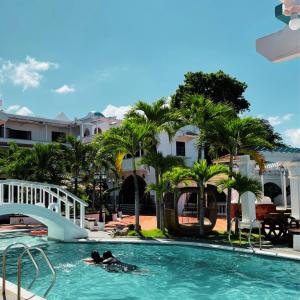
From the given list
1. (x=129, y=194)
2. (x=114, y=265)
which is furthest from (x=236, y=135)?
(x=129, y=194)

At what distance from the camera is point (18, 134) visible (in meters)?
38.8

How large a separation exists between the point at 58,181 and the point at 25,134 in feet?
48.5

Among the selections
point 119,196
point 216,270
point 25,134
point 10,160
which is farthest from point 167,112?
point 25,134

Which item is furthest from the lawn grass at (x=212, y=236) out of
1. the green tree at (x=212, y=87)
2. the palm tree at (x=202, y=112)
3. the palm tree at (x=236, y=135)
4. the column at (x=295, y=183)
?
the green tree at (x=212, y=87)

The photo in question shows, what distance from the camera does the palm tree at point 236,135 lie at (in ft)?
51.9

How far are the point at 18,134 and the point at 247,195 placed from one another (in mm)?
27496

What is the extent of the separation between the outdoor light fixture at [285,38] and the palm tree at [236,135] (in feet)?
44.3

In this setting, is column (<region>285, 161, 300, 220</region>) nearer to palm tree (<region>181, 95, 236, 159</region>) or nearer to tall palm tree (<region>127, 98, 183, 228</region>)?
palm tree (<region>181, 95, 236, 159</region>)

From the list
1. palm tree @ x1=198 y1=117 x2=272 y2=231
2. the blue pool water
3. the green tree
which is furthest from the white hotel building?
the blue pool water

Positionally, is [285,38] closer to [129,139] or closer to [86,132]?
[129,139]

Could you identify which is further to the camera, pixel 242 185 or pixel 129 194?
pixel 129 194

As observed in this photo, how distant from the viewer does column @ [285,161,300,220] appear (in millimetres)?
17203

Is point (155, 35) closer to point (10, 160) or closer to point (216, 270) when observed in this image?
point (216, 270)

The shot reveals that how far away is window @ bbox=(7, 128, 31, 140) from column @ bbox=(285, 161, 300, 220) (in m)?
28.4
